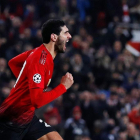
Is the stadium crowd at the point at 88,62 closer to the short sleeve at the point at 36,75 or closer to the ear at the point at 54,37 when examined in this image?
the ear at the point at 54,37

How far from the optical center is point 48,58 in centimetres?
480

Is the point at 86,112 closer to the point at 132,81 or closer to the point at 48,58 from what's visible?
the point at 132,81

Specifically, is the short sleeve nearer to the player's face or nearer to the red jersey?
the red jersey

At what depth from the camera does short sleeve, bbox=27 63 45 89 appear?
4586 mm

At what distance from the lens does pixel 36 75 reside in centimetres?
460

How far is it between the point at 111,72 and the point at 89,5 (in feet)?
10.5

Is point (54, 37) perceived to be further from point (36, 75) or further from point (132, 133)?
point (132, 133)

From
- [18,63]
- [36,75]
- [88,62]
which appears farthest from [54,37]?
[88,62]

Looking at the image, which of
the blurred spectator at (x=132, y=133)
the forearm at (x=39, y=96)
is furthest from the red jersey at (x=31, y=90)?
the blurred spectator at (x=132, y=133)

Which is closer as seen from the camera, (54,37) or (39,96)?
(39,96)

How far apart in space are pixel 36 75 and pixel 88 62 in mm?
7111

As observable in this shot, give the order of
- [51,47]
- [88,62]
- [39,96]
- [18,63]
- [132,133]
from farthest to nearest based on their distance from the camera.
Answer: [88,62] < [132,133] < [18,63] < [51,47] < [39,96]

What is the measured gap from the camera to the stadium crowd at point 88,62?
9.29 m

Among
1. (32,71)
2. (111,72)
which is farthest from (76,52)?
(32,71)
